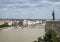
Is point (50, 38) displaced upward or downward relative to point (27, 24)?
upward

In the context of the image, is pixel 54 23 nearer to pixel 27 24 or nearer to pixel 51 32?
pixel 51 32

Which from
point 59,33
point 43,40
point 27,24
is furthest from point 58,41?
point 27,24

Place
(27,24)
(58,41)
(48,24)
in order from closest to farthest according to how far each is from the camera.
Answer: (58,41)
(48,24)
(27,24)

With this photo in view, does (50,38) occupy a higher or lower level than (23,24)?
higher

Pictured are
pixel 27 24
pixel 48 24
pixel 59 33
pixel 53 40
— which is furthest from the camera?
pixel 27 24

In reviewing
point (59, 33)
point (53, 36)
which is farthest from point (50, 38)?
point (59, 33)

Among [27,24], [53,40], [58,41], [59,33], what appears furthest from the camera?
[27,24]

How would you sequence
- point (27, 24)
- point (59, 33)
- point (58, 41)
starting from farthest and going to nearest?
point (27, 24), point (59, 33), point (58, 41)

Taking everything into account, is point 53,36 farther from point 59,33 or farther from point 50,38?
point 59,33

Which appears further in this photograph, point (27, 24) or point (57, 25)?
point (27, 24)
